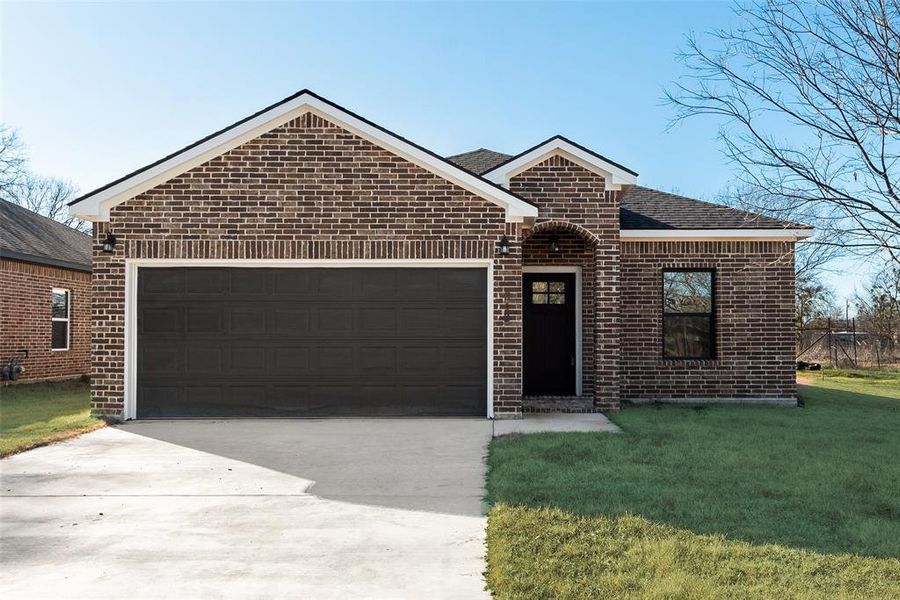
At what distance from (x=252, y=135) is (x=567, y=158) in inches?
206

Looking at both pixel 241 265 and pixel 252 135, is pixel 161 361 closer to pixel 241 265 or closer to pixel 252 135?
pixel 241 265

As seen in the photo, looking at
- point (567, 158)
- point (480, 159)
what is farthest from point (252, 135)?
point (480, 159)

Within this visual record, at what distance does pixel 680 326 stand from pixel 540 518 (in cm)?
980

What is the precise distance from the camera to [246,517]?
20.4ft

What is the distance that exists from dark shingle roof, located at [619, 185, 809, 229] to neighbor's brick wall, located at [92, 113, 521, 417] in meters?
3.92

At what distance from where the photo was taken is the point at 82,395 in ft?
53.7

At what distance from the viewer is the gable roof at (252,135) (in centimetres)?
1165

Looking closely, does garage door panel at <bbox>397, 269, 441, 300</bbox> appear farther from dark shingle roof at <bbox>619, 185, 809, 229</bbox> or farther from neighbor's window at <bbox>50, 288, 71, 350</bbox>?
neighbor's window at <bbox>50, 288, 71, 350</bbox>

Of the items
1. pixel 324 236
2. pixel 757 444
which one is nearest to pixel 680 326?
pixel 757 444

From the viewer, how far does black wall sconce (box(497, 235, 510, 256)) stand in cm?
1173

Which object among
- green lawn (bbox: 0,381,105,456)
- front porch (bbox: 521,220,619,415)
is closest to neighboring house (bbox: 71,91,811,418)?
green lawn (bbox: 0,381,105,456)

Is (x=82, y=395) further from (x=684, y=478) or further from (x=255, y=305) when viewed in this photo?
(x=684, y=478)

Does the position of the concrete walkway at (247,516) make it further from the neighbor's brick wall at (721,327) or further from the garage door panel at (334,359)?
the neighbor's brick wall at (721,327)

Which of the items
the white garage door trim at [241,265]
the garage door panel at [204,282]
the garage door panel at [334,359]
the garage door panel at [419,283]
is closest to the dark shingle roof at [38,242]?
the white garage door trim at [241,265]
